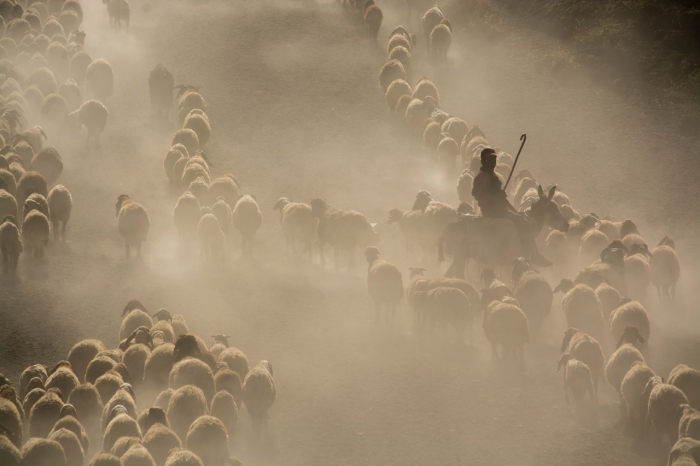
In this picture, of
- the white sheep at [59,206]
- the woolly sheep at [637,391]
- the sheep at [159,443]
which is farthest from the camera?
the white sheep at [59,206]

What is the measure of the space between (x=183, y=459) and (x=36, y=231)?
10908mm

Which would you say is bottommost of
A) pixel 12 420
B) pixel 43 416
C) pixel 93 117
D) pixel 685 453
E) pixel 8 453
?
pixel 8 453

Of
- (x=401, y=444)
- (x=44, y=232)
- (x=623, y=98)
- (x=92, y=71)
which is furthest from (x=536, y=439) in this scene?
(x=92, y=71)

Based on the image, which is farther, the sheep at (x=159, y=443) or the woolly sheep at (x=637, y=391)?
the woolly sheep at (x=637, y=391)

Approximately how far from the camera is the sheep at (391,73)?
30.7 meters

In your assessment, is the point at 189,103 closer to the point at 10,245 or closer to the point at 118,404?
the point at 10,245

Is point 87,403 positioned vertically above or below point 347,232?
below

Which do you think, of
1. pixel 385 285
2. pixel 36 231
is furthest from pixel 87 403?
pixel 36 231

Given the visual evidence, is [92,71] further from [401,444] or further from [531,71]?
[401,444]

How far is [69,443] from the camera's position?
12.8 metres

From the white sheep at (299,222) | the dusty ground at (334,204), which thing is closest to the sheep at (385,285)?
the dusty ground at (334,204)

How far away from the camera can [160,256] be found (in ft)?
71.5

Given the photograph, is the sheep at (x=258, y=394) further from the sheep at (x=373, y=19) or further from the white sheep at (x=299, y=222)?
the sheep at (x=373, y=19)

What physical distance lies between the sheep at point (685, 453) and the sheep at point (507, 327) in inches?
161
